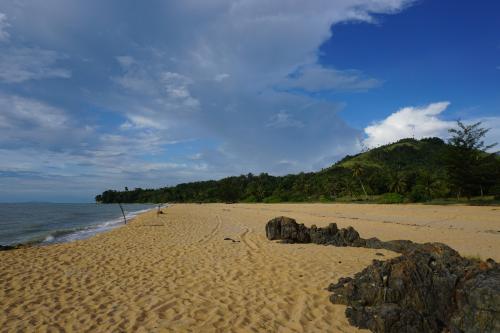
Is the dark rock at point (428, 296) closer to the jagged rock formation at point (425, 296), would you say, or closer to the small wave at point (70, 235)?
the jagged rock formation at point (425, 296)

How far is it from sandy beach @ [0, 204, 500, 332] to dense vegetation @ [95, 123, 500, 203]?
948 inches

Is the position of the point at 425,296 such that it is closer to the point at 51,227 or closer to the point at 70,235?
the point at 70,235

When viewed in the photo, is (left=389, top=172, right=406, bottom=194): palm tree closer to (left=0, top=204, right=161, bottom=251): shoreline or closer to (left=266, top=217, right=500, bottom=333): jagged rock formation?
(left=0, top=204, right=161, bottom=251): shoreline

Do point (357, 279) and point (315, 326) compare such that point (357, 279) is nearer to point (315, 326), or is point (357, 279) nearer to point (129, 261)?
point (315, 326)

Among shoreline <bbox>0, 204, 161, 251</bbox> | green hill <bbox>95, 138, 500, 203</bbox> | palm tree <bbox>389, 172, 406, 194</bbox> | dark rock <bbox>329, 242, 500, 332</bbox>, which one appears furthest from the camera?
palm tree <bbox>389, 172, 406, 194</bbox>

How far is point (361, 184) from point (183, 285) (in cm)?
6785

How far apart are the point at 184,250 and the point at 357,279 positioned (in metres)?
8.56

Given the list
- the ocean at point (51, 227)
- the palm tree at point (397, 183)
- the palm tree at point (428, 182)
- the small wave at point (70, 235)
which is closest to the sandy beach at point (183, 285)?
the small wave at point (70, 235)

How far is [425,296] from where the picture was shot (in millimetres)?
5566

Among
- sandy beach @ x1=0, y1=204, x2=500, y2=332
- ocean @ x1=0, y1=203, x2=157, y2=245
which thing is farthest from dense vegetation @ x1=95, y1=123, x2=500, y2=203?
sandy beach @ x1=0, y1=204, x2=500, y2=332

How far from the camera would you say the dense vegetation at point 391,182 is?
37.0 m

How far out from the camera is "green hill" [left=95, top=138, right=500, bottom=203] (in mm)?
47875

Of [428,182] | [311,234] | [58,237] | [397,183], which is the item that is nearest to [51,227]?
[58,237]

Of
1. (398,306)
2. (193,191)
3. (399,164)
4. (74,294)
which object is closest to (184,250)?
(74,294)
